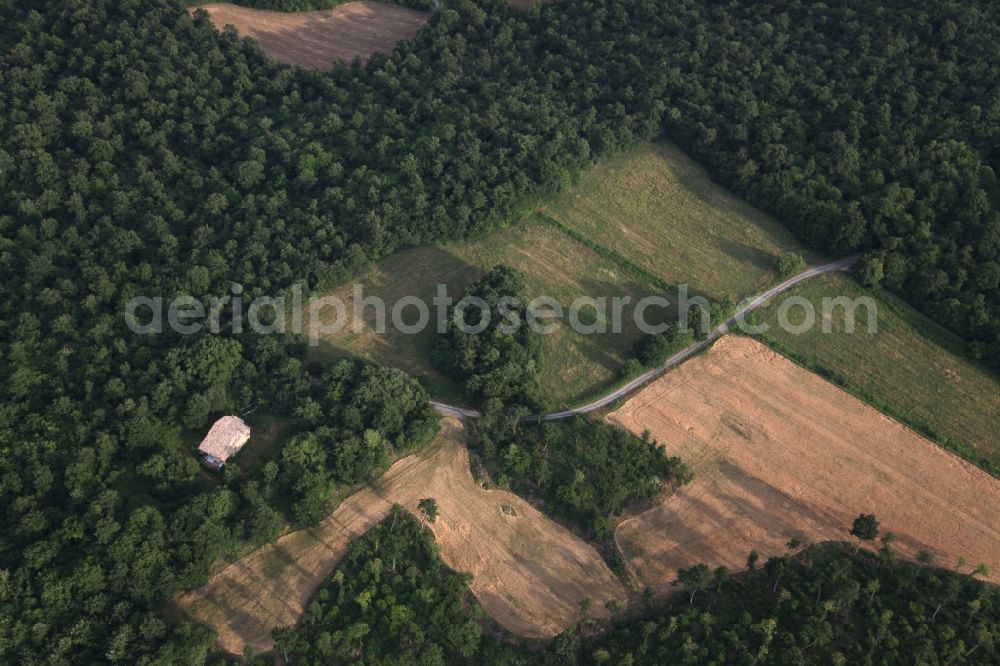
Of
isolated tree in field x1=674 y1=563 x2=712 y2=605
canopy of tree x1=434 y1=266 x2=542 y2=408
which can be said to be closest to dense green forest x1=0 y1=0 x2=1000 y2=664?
canopy of tree x1=434 y1=266 x2=542 y2=408

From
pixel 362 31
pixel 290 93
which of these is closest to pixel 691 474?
pixel 290 93

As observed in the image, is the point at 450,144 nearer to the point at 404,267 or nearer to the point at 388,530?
the point at 404,267

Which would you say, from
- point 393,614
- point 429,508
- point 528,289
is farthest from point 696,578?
point 528,289

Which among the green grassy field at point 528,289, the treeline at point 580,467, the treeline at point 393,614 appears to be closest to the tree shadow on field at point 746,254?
the green grassy field at point 528,289

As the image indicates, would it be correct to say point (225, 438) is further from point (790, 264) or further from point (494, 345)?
point (790, 264)

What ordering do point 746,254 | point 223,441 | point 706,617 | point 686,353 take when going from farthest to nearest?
point 746,254, point 686,353, point 223,441, point 706,617

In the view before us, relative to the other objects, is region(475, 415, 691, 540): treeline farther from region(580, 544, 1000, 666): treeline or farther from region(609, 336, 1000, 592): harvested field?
region(580, 544, 1000, 666): treeline
